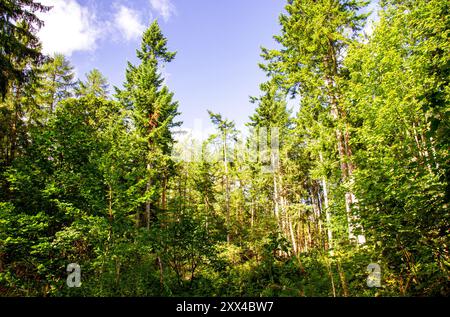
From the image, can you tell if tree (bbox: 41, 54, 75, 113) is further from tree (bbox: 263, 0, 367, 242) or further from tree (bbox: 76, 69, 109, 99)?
tree (bbox: 263, 0, 367, 242)

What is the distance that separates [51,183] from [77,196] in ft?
2.80

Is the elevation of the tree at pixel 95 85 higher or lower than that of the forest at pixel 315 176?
higher

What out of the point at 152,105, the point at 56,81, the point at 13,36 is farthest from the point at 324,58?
the point at 56,81

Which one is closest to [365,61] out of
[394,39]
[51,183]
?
[394,39]

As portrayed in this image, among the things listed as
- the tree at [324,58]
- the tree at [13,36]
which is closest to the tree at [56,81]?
the tree at [13,36]

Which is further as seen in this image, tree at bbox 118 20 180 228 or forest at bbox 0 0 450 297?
tree at bbox 118 20 180 228

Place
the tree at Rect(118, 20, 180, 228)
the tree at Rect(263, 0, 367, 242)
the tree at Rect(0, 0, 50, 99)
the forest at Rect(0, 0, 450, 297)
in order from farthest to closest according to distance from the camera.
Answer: the tree at Rect(118, 20, 180, 228) < the tree at Rect(263, 0, 367, 242) < the tree at Rect(0, 0, 50, 99) < the forest at Rect(0, 0, 450, 297)

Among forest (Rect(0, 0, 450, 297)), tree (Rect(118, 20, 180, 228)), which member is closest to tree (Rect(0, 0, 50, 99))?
forest (Rect(0, 0, 450, 297))

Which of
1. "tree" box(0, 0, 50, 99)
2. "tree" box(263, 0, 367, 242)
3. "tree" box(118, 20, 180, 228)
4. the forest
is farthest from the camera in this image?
"tree" box(118, 20, 180, 228)

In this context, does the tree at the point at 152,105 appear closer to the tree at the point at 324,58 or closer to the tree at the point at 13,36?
the tree at the point at 13,36

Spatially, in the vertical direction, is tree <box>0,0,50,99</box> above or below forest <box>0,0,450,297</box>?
above

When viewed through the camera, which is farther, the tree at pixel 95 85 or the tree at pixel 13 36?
the tree at pixel 95 85

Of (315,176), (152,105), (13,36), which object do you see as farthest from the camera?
A: (152,105)

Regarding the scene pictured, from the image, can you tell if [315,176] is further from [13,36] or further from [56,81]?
[56,81]
